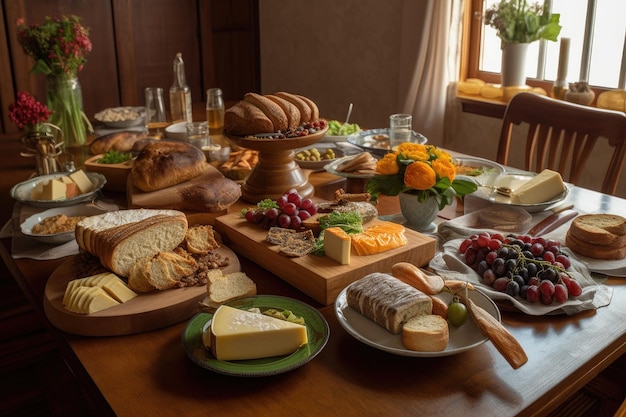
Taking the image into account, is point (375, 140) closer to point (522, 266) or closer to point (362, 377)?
point (522, 266)

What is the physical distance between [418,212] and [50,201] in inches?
39.5

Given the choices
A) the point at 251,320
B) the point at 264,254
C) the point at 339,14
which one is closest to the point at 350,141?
the point at 264,254

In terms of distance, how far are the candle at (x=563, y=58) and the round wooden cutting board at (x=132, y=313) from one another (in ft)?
8.02

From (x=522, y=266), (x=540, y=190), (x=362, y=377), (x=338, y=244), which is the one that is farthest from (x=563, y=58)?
(x=362, y=377)

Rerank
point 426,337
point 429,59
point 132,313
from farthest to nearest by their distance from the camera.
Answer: point 429,59 < point 132,313 < point 426,337

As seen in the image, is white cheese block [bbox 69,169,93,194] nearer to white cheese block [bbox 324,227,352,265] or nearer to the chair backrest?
white cheese block [bbox 324,227,352,265]

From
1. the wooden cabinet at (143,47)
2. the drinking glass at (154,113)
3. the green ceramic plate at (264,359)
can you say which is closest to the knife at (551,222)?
the green ceramic plate at (264,359)

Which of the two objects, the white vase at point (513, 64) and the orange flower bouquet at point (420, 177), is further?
the white vase at point (513, 64)

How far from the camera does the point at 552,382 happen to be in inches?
36.8

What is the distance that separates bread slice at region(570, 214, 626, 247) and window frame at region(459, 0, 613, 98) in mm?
2140

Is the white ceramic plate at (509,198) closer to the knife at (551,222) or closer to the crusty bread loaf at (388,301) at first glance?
the knife at (551,222)

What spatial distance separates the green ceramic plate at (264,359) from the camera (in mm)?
937

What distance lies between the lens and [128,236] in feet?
3.97

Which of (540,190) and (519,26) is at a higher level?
(519,26)
